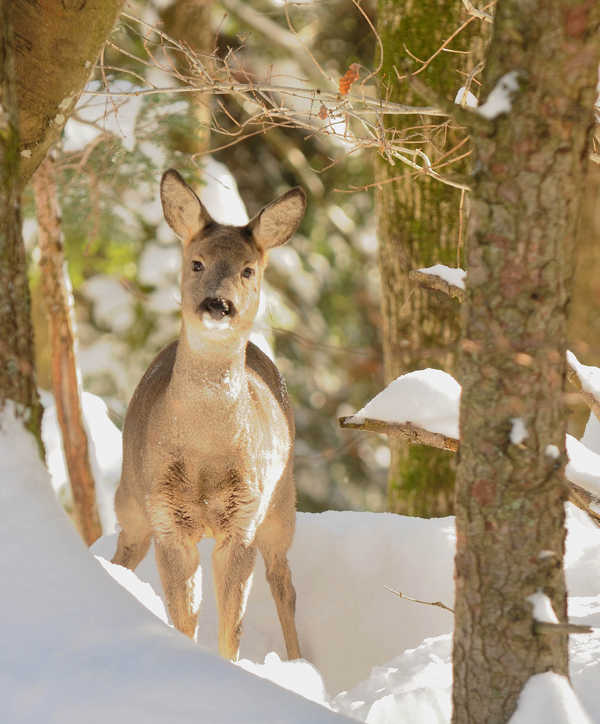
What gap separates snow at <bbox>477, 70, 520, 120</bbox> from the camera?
9.12ft

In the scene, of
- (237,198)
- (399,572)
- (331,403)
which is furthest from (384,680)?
(331,403)

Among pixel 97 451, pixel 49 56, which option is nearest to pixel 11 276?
pixel 49 56

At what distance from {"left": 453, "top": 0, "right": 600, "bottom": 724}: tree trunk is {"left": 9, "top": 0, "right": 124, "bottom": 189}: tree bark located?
1788 millimetres

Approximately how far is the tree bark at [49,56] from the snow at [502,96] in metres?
1.83

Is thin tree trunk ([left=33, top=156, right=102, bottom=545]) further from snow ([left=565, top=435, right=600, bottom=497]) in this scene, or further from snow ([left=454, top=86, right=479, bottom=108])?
snow ([left=565, top=435, right=600, bottom=497])

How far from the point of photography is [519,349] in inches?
112

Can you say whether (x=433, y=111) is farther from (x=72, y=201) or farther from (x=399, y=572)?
(x=72, y=201)

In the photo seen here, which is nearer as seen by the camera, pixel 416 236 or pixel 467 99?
pixel 467 99

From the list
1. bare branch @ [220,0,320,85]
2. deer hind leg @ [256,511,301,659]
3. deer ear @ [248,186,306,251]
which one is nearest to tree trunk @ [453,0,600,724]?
deer ear @ [248,186,306,251]

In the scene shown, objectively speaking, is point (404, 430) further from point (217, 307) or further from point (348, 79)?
point (348, 79)

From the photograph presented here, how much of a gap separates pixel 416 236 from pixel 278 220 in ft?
7.97

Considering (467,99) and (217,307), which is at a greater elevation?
(467,99)

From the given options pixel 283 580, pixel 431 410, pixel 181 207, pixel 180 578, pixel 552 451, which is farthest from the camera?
pixel 283 580

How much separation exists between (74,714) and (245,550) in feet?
7.89
